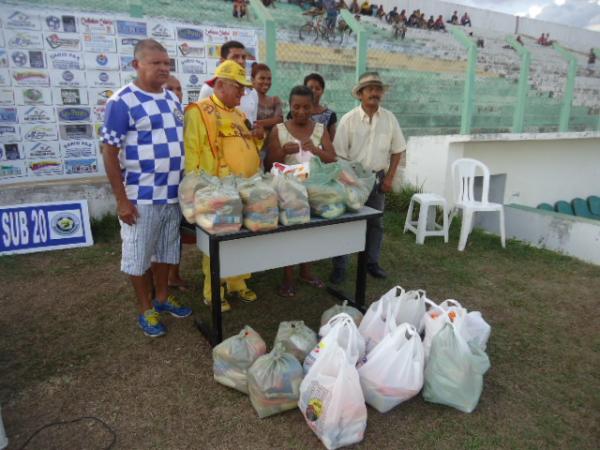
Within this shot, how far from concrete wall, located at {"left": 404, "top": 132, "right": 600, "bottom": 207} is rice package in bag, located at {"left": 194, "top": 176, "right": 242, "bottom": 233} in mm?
4671

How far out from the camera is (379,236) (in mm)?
4508

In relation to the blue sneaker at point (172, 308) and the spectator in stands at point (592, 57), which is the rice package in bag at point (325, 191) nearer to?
the blue sneaker at point (172, 308)

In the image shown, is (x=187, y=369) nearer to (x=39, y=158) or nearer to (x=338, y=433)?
(x=338, y=433)

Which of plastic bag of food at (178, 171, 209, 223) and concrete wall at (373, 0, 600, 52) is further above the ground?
concrete wall at (373, 0, 600, 52)

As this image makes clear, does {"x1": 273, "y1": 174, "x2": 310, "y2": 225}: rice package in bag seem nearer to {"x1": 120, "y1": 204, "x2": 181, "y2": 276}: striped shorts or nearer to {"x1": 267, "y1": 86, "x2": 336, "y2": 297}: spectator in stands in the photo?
{"x1": 267, "y1": 86, "x2": 336, "y2": 297}: spectator in stands

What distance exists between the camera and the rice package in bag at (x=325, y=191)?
301cm

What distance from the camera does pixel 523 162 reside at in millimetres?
8055

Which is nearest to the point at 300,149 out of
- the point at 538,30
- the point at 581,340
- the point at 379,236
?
the point at 379,236

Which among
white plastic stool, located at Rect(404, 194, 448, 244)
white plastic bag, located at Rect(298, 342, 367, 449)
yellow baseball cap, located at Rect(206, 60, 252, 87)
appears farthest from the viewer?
white plastic stool, located at Rect(404, 194, 448, 244)

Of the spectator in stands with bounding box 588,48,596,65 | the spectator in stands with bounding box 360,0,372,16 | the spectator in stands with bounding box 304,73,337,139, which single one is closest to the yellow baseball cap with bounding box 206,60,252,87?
the spectator in stands with bounding box 304,73,337,139

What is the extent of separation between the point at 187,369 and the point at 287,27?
5424 mm

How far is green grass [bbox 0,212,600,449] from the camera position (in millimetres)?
2359

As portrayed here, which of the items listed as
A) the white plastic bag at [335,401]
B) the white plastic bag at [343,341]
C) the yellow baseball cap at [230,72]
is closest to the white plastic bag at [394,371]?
the white plastic bag at [343,341]

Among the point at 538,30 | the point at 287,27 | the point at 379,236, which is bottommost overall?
the point at 379,236
